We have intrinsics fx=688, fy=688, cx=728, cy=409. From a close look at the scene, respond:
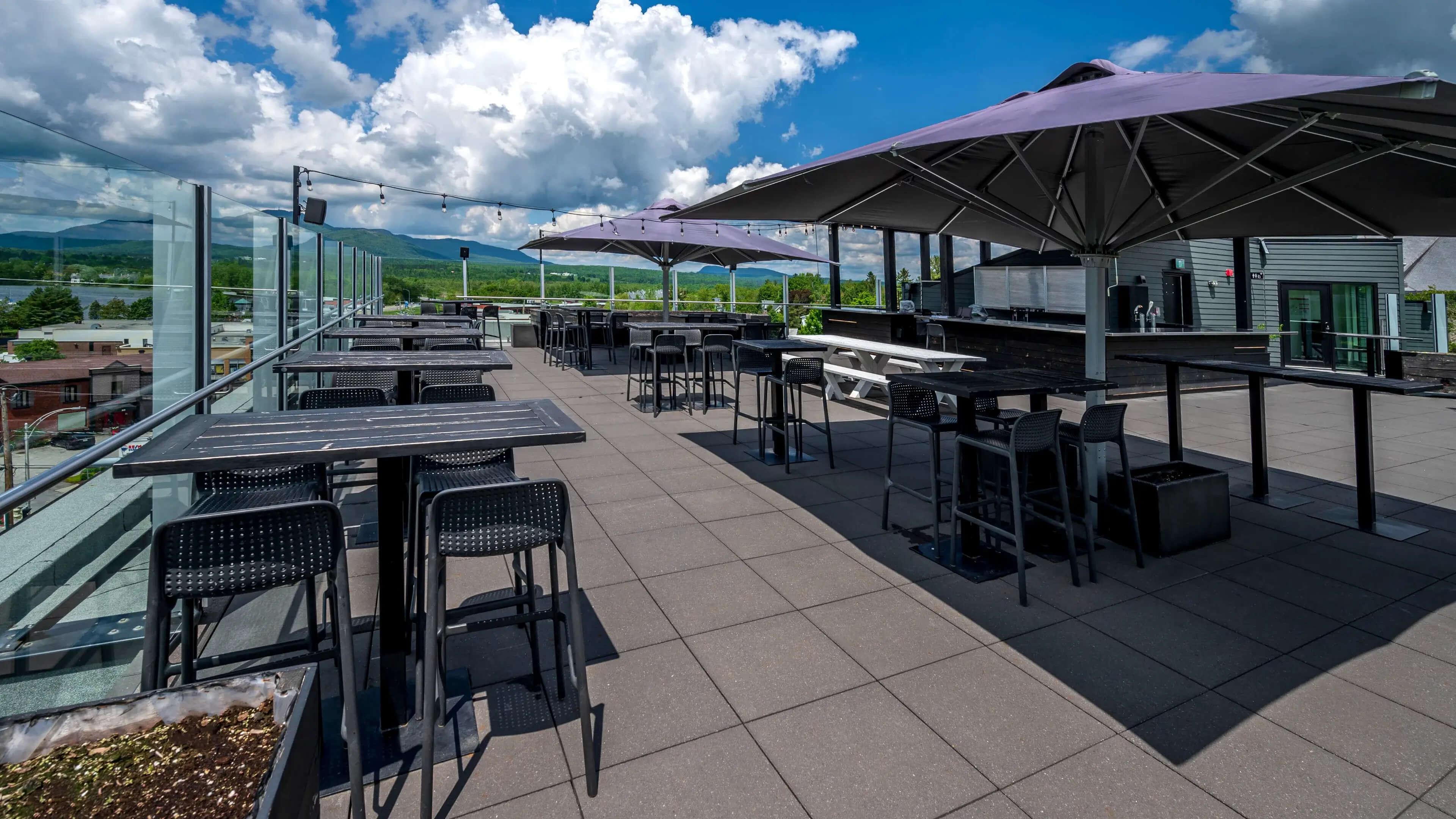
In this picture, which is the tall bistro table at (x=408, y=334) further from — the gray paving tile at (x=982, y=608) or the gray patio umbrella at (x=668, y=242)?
the gray patio umbrella at (x=668, y=242)

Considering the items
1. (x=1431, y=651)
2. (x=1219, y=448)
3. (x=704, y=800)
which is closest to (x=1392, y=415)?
(x=1219, y=448)

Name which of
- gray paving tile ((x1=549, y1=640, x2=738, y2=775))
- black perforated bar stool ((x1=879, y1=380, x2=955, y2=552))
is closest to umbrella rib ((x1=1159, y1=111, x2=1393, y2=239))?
black perforated bar stool ((x1=879, y1=380, x2=955, y2=552))

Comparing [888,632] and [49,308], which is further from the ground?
[49,308]

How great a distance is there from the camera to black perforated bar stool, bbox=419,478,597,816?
1.64 meters

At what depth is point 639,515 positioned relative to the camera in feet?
12.8

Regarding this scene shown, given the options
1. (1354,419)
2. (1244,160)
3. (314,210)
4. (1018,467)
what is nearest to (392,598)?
(1018,467)

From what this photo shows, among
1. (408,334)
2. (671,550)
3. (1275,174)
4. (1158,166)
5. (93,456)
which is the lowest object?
(671,550)

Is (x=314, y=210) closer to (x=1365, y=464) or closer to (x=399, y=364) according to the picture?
(x=399, y=364)

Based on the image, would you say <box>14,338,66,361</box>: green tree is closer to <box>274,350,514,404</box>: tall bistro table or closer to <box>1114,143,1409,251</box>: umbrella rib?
<box>274,350,514,404</box>: tall bistro table

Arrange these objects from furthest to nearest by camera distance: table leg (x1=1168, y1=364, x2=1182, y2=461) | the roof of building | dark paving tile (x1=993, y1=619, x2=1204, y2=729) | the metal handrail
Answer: table leg (x1=1168, y1=364, x2=1182, y2=461)
dark paving tile (x1=993, y1=619, x2=1204, y2=729)
the roof of building
the metal handrail

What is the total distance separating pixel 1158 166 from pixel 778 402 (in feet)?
9.51

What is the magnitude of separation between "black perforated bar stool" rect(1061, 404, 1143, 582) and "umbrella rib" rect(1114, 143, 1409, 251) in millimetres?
965

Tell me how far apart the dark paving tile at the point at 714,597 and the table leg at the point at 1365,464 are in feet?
11.1

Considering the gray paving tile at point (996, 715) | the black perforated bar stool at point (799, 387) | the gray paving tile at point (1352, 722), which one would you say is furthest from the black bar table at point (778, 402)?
the gray paving tile at point (1352, 722)
